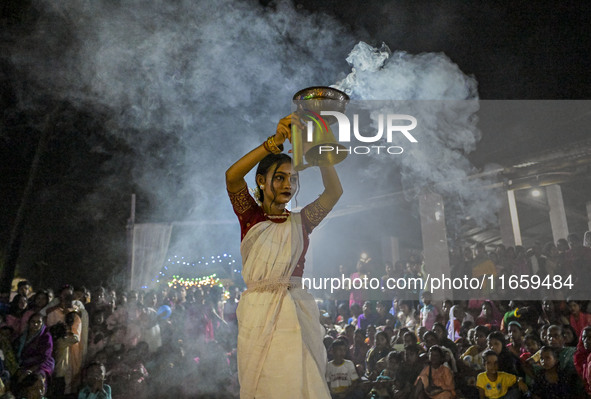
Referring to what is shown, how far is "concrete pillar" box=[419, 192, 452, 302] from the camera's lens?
10438mm

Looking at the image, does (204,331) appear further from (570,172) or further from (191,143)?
(570,172)

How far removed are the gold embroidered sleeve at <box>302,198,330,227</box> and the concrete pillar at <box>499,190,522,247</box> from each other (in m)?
9.60

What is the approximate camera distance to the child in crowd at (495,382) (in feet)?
19.8

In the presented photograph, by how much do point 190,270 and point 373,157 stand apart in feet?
39.9

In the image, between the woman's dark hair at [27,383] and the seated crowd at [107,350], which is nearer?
the woman's dark hair at [27,383]

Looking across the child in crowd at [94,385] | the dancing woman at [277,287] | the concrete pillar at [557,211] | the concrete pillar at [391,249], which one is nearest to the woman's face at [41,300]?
the child in crowd at [94,385]

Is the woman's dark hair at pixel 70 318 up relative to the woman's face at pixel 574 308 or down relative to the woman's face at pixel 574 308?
down

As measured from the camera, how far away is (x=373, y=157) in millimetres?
12805

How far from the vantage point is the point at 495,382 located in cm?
610

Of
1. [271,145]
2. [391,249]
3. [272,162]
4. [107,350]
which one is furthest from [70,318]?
[391,249]

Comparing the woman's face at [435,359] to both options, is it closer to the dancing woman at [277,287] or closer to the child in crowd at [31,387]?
the dancing woman at [277,287]

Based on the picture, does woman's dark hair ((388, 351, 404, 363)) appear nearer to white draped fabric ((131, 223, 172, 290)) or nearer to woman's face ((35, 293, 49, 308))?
woman's face ((35, 293, 49, 308))

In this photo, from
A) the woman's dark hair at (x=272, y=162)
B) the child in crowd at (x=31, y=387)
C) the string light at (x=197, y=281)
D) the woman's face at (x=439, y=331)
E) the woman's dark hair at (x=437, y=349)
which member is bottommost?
the child in crowd at (x=31, y=387)

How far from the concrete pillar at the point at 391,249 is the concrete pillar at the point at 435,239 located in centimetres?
422
